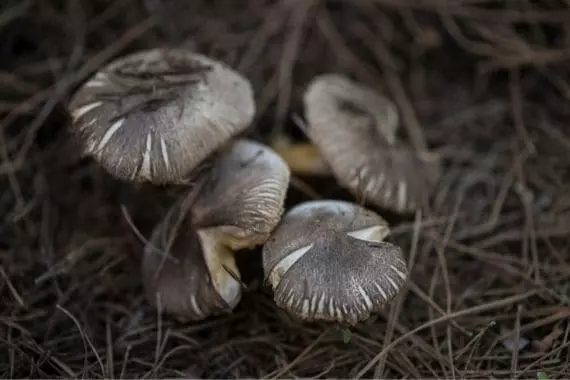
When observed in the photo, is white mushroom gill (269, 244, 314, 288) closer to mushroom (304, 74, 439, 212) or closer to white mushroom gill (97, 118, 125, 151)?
mushroom (304, 74, 439, 212)

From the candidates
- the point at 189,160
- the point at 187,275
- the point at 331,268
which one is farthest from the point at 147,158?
the point at 331,268

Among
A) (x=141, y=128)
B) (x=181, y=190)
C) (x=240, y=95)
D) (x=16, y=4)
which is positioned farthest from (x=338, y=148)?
(x=16, y=4)

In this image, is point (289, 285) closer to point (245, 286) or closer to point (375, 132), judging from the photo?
point (245, 286)

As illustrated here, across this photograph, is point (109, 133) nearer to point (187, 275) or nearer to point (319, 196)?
point (187, 275)

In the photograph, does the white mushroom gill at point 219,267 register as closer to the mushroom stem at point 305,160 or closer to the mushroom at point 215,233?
the mushroom at point 215,233

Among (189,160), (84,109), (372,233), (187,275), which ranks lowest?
(187,275)

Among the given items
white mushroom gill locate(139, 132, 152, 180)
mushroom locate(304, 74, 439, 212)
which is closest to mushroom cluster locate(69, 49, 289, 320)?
white mushroom gill locate(139, 132, 152, 180)

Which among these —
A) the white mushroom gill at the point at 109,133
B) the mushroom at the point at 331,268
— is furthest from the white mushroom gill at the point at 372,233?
the white mushroom gill at the point at 109,133
